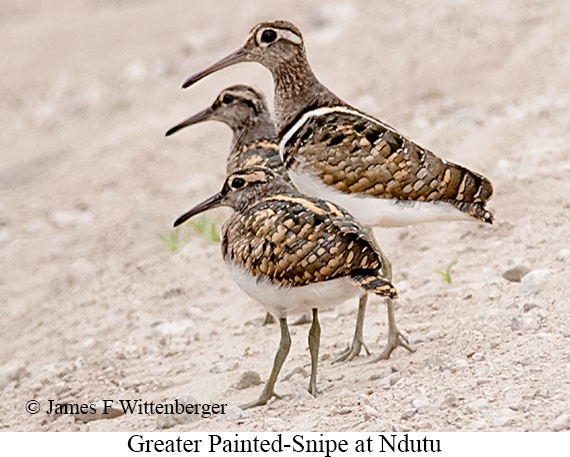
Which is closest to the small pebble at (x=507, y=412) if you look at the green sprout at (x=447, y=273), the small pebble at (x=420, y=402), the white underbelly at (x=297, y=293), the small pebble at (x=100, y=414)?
the small pebble at (x=420, y=402)

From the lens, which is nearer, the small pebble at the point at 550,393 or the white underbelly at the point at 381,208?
the small pebble at the point at 550,393

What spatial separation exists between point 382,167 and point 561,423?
82.2 inches

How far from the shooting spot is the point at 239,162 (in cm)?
825

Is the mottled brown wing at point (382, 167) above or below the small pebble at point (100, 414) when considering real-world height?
above

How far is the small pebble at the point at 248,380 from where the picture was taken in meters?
6.58

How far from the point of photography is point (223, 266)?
8492 mm

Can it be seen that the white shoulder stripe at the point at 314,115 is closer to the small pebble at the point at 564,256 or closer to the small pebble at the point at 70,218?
the small pebble at the point at 564,256

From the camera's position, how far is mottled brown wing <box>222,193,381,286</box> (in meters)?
5.72

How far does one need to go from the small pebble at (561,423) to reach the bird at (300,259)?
39.0 inches

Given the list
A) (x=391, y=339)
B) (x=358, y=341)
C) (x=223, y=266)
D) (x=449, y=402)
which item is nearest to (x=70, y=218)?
(x=223, y=266)

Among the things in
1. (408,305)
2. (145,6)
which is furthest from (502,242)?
(145,6)

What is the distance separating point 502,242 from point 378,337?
1.23 m

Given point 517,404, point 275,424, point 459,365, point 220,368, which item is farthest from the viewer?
point 220,368

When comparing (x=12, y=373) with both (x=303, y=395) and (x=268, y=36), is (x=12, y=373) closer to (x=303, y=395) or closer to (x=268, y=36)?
(x=303, y=395)
